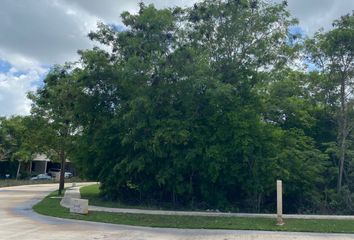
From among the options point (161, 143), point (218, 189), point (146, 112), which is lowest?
point (218, 189)

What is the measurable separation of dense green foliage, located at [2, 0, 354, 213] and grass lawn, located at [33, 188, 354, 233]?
405cm

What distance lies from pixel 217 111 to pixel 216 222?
24.1 feet

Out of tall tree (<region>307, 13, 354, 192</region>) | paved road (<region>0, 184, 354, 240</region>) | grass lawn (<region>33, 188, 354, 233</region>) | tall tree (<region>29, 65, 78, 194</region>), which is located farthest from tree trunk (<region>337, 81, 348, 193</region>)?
tall tree (<region>29, 65, 78, 194</region>)

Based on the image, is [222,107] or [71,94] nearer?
[222,107]

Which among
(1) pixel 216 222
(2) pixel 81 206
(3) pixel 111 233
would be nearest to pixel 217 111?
(1) pixel 216 222

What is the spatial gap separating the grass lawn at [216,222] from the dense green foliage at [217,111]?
13.3ft

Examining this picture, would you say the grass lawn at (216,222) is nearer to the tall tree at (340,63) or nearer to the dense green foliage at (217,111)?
the dense green foliage at (217,111)

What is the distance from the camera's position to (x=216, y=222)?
1619 centimetres

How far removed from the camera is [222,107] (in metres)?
22.1

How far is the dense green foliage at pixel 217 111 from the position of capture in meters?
21.5

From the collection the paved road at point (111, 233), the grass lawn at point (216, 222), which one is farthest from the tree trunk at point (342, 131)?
the paved road at point (111, 233)

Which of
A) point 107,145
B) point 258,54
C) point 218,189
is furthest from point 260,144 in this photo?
point 107,145

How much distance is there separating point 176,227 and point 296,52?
14262 mm

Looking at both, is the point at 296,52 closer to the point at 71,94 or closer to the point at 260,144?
the point at 260,144
